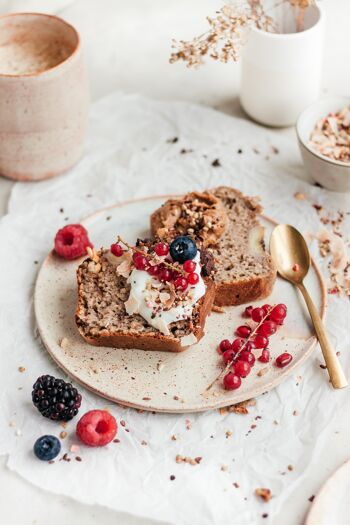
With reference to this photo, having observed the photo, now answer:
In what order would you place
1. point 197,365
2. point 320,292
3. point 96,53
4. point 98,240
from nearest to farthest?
point 197,365 → point 320,292 → point 98,240 → point 96,53

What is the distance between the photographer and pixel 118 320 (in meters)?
2.70

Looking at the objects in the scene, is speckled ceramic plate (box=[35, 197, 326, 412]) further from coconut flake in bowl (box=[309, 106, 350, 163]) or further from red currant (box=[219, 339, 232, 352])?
coconut flake in bowl (box=[309, 106, 350, 163])

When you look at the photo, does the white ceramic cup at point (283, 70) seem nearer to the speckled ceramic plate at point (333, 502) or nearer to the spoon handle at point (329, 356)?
the spoon handle at point (329, 356)

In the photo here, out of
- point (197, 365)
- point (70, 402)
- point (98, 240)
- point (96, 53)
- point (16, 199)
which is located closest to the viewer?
point (70, 402)

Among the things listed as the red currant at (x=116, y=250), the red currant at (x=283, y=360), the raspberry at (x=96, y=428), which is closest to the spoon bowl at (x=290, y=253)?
the red currant at (x=283, y=360)

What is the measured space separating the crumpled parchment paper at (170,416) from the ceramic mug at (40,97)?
116mm

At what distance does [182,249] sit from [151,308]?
230mm

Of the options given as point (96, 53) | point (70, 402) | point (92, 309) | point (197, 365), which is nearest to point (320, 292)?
point (197, 365)

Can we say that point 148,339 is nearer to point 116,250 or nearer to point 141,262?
point 141,262

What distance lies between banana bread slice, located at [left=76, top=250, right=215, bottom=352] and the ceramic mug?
0.76 metres

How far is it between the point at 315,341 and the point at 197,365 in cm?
43

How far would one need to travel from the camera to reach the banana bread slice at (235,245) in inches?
111

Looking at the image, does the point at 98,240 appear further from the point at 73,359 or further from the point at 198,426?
the point at 198,426

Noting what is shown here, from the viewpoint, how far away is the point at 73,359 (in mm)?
2670
